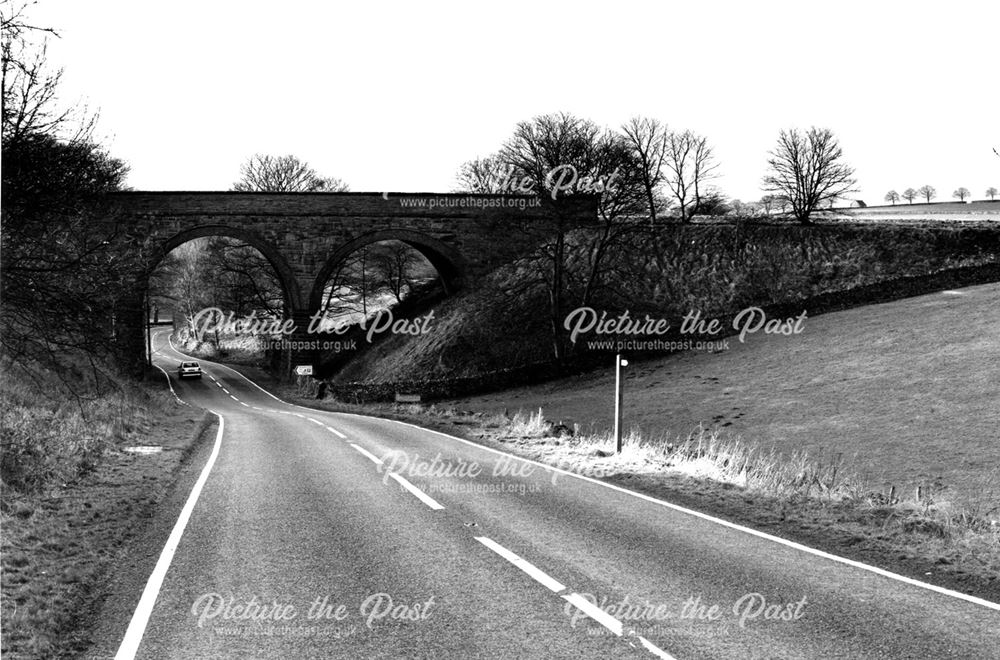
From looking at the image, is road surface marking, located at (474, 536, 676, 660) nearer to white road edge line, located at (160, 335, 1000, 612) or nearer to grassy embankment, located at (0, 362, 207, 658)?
white road edge line, located at (160, 335, 1000, 612)

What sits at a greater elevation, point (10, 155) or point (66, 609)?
point (10, 155)

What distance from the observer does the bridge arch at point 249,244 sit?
51.0m

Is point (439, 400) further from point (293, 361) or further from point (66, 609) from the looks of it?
point (66, 609)

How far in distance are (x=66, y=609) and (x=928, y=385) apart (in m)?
28.8

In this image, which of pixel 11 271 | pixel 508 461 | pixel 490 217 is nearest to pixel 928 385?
pixel 508 461

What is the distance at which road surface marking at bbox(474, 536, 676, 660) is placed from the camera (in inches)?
216

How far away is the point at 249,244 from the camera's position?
5212cm

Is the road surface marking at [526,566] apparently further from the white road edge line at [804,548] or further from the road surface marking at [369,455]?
the road surface marking at [369,455]

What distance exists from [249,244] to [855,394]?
39943 mm

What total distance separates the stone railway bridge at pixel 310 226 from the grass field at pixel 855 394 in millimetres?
16654

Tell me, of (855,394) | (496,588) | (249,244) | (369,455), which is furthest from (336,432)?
(249,244)

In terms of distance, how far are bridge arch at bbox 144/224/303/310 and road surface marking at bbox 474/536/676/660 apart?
47.1 meters

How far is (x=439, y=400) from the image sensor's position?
39469 mm

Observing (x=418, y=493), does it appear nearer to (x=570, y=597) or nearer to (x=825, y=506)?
(x=570, y=597)
